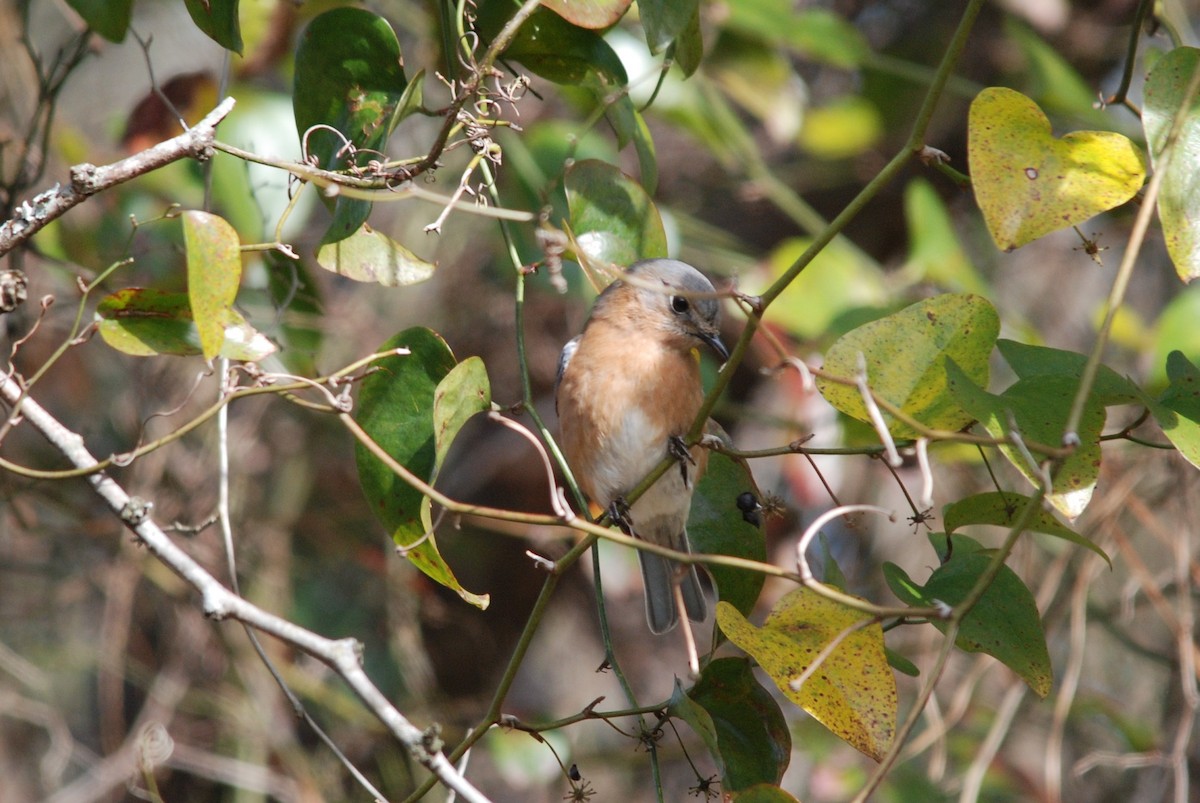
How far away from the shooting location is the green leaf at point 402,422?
59.5 inches

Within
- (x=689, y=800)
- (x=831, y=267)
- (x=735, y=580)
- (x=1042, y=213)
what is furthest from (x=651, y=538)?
(x=689, y=800)

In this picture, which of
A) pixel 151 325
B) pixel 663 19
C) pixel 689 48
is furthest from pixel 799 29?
pixel 151 325

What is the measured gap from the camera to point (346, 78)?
163 centimetres

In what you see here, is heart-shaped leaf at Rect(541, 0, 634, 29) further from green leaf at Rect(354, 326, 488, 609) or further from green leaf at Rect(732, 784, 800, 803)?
green leaf at Rect(732, 784, 800, 803)

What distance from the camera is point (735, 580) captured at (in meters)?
1.67

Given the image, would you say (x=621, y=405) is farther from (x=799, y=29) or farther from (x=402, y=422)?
(x=799, y=29)

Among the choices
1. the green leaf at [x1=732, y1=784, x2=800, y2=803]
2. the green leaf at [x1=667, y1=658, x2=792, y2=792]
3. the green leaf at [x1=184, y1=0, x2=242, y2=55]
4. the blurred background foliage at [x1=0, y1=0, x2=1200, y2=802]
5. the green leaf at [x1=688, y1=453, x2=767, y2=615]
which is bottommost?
the blurred background foliage at [x1=0, y1=0, x2=1200, y2=802]

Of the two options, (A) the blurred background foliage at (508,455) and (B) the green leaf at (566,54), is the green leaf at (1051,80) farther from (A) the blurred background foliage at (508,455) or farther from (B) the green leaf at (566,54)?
(B) the green leaf at (566,54)

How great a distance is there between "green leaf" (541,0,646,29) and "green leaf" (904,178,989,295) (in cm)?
197

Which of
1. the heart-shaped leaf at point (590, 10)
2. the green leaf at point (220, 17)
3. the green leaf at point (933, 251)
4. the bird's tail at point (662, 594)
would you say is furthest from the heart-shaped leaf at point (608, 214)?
the green leaf at point (933, 251)

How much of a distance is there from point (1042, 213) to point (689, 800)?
4.20m

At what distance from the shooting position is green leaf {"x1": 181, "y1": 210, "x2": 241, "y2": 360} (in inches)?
49.8

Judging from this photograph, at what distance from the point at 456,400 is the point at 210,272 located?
1.10 ft

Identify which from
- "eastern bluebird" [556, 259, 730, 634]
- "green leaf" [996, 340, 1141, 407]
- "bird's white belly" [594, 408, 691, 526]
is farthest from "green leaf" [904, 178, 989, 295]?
"green leaf" [996, 340, 1141, 407]
